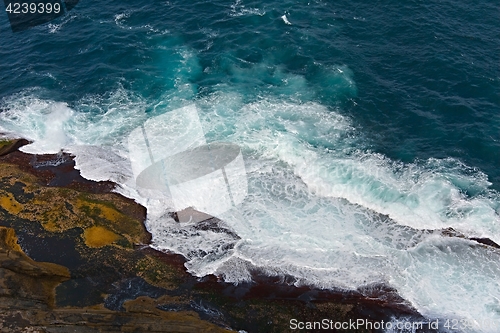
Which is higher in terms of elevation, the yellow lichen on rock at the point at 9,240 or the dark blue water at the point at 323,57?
the dark blue water at the point at 323,57

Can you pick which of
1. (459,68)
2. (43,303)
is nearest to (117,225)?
(43,303)

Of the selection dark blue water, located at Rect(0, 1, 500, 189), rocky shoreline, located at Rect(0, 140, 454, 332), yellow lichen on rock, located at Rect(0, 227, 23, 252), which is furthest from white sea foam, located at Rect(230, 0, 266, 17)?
yellow lichen on rock, located at Rect(0, 227, 23, 252)

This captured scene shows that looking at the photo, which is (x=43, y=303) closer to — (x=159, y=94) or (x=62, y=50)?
(x=159, y=94)

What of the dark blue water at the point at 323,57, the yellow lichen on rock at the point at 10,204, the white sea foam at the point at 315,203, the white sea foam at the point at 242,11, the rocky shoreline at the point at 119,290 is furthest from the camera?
the white sea foam at the point at 242,11

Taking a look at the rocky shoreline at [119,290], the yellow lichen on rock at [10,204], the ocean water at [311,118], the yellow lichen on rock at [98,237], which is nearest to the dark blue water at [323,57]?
the ocean water at [311,118]

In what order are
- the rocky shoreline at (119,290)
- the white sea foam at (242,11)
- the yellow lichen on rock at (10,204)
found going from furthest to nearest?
the white sea foam at (242,11) → the yellow lichen on rock at (10,204) → the rocky shoreline at (119,290)

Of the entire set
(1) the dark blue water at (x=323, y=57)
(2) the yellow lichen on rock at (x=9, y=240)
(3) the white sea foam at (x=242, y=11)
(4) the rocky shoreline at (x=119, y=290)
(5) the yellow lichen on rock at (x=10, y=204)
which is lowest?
(4) the rocky shoreline at (x=119, y=290)

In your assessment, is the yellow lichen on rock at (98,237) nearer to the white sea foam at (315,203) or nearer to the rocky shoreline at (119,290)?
the rocky shoreline at (119,290)
